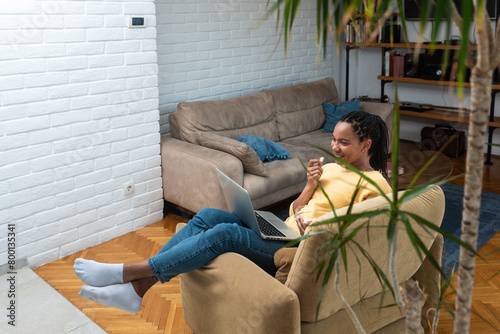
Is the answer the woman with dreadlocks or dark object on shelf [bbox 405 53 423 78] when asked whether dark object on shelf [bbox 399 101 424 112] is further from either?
the woman with dreadlocks

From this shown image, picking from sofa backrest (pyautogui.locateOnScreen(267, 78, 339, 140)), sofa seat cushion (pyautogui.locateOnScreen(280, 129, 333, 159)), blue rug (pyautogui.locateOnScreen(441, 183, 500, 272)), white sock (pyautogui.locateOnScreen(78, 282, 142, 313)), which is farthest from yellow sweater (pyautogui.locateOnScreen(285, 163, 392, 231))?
sofa backrest (pyautogui.locateOnScreen(267, 78, 339, 140))

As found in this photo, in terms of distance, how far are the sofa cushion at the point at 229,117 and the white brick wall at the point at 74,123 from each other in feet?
1.10

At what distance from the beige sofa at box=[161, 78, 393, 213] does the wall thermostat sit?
76 centimetres

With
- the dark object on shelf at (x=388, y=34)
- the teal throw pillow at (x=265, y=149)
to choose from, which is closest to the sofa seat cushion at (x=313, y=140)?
the teal throw pillow at (x=265, y=149)

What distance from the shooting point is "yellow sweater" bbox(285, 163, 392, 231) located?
2117mm

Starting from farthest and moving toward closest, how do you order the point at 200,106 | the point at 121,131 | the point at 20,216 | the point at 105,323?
the point at 200,106
the point at 121,131
the point at 20,216
the point at 105,323

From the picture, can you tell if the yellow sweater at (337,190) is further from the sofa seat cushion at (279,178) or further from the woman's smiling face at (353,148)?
the sofa seat cushion at (279,178)

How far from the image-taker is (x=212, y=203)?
3.67 m

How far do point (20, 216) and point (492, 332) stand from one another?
2.59 meters

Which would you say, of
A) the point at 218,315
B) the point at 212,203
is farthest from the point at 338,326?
the point at 212,203

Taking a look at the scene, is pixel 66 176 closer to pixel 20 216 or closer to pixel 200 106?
pixel 20 216

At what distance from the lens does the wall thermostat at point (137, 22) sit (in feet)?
11.4

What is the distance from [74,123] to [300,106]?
227 centimetres

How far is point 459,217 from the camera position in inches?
153
